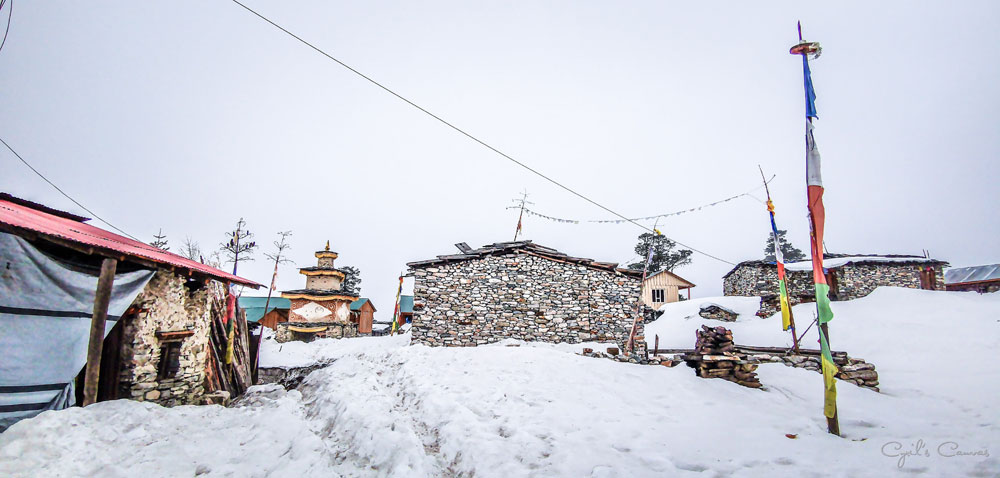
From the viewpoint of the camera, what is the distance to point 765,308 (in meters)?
20.6

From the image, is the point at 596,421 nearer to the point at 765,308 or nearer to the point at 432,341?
the point at 432,341

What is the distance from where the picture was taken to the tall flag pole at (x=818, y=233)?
554 cm

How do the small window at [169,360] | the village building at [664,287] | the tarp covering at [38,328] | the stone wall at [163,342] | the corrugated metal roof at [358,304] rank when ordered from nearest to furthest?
1. the tarp covering at [38,328]
2. the stone wall at [163,342]
3. the small window at [169,360]
4. the village building at [664,287]
5. the corrugated metal roof at [358,304]

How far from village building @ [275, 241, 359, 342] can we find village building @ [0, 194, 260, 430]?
19178mm

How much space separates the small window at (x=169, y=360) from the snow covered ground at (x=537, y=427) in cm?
85

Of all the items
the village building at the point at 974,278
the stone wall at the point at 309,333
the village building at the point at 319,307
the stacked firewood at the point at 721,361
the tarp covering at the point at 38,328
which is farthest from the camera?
the village building at the point at 974,278

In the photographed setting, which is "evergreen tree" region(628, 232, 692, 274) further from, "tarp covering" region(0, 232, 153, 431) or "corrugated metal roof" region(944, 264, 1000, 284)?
"tarp covering" region(0, 232, 153, 431)

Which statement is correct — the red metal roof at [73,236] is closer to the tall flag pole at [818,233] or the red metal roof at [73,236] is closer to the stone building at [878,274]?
the tall flag pole at [818,233]

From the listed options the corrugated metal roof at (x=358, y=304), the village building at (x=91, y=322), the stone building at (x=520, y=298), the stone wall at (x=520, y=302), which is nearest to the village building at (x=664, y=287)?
the stone wall at (x=520, y=302)

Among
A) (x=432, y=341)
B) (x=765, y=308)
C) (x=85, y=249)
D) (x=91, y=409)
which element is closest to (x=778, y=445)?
(x=91, y=409)

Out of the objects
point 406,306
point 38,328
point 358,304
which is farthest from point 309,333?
point 38,328

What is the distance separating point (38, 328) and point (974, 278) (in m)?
51.5

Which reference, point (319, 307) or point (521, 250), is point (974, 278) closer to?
point (521, 250)

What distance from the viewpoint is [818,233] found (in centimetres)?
605
